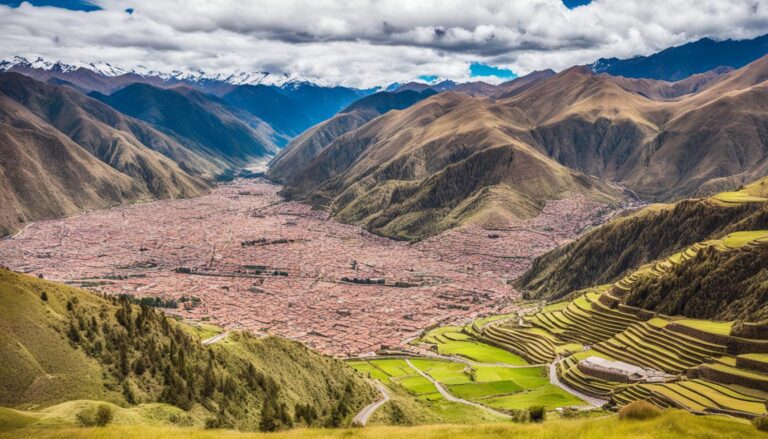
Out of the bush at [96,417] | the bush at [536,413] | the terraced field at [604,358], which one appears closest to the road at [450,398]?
the terraced field at [604,358]

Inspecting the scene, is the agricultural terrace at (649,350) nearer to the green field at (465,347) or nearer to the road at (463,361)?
the green field at (465,347)

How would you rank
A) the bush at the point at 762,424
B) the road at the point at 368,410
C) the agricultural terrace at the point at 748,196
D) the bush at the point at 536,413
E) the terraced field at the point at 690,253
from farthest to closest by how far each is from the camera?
the agricultural terrace at the point at 748,196 < the terraced field at the point at 690,253 < the road at the point at 368,410 < the bush at the point at 536,413 < the bush at the point at 762,424

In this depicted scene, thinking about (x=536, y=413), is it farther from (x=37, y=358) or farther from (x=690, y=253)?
(x=690, y=253)

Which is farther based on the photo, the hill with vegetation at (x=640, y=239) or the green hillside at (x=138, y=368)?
the hill with vegetation at (x=640, y=239)

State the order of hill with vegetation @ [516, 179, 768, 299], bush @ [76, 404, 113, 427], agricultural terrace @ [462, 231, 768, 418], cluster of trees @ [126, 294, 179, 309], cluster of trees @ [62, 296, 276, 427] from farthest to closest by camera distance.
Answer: cluster of trees @ [126, 294, 179, 309], hill with vegetation @ [516, 179, 768, 299], agricultural terrace @ [462, 231, 768, 418], cluster of trees @ [62, 296, 276, 427], bush @ [76, 404, 113, 427]

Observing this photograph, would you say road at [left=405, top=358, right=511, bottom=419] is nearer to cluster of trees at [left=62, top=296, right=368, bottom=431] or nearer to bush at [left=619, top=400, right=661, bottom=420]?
cluster of trees at [left=62, top=296, right=368, bottom=431]

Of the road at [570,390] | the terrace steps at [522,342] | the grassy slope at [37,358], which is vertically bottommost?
the terrace steps at [522,342]

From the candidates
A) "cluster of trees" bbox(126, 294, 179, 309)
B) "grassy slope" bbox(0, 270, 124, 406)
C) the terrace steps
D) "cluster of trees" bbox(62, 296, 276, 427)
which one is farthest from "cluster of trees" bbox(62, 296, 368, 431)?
"cluster of trees" bbox(126, 294, 179, 309)
